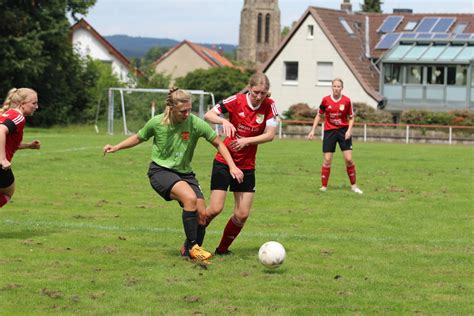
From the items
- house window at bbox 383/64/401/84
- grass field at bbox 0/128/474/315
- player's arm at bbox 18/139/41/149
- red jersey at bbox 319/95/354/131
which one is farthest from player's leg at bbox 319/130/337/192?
house window at bbox 383/64/401/84

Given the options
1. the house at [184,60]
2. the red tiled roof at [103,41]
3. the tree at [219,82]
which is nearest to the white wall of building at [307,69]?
the red tiled roof at [103,41]

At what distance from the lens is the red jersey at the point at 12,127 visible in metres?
10.3

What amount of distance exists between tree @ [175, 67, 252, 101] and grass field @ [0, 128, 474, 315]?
75671mm

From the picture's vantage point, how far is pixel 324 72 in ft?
226

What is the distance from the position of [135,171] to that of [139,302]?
14107mm

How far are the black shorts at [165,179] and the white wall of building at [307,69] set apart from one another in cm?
5752

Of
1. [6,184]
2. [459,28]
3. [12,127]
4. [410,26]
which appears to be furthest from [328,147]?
[410,26]

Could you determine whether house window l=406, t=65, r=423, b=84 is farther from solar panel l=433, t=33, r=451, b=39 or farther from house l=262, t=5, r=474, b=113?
solar panel l=433, t=33, r=451, b=39

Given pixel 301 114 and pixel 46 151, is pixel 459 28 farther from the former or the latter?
pixel 46 151

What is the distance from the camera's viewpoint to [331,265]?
976 centimetres

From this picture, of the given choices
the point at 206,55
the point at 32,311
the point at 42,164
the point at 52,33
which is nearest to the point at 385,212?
the point at 32,311

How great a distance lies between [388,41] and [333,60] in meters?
5.60

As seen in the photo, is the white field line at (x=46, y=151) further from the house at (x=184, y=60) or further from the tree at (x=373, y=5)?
the house at (x=184, y=60)

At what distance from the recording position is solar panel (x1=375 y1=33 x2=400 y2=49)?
70562mm
